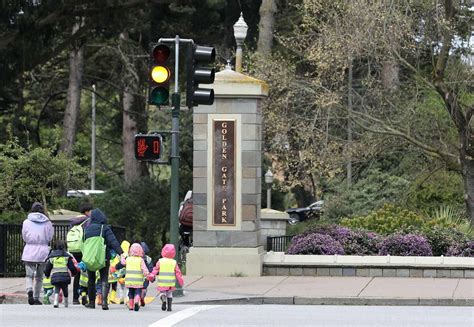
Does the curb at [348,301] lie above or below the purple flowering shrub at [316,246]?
below

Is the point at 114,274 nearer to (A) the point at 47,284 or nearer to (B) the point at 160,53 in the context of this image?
(A) the point at 47,284

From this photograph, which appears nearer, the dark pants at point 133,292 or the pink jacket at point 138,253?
the pink jacket at point 138,253

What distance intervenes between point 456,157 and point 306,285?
10735 millimetres

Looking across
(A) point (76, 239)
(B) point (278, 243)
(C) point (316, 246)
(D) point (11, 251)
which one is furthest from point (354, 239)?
(A) point (76, 239)

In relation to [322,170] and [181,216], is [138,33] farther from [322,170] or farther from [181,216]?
[181,216]

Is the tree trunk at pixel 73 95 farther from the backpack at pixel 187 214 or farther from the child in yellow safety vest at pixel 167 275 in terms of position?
the child in yellow safety vest at pixel 167 275

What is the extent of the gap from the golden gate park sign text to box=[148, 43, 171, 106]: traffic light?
4.13 meters

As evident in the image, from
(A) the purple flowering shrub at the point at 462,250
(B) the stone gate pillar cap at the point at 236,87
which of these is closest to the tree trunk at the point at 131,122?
(B) the stone gate pillar cap at the point at 236,87

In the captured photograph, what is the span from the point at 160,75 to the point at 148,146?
1106 millimetres

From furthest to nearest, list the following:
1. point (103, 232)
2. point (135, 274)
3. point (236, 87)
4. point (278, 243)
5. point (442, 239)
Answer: point (278, 243), point (442, 239), point (236, 87), point (103, 232), point (135, 274)

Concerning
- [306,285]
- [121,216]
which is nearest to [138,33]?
[121,216]

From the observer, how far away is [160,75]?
18.2 metres

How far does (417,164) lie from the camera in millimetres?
33875

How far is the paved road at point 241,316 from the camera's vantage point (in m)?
15.1
